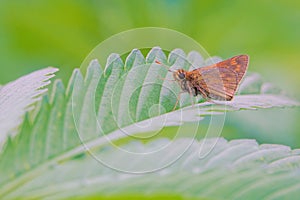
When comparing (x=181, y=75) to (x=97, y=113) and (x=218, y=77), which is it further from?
(x=97, y=113)

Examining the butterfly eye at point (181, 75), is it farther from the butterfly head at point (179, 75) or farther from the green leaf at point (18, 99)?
the green leaf at point (18, 99)

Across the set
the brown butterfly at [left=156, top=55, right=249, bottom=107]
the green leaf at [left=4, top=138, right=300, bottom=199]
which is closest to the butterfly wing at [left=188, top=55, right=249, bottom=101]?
the brown butterfly at [left=156, top=55, right=249, bottom=107]

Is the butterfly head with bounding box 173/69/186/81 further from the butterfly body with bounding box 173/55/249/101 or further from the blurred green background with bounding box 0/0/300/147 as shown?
the blurred green background with bounding box 0/0/300/147

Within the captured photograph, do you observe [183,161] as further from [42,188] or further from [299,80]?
[299,80]

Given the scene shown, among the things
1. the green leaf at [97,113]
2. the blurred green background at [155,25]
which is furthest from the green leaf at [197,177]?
the blurred green background at [155,25]

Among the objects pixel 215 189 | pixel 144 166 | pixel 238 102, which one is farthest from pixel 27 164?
pixel 238 102

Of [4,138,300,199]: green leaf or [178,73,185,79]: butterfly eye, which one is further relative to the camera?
[178,73,185,79]: butterfly eye
